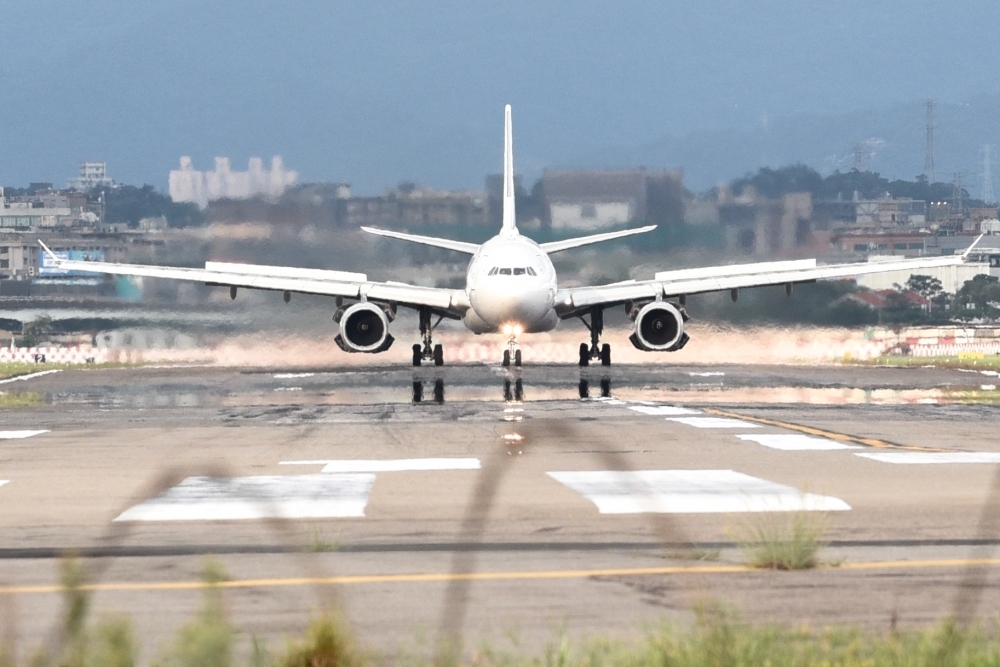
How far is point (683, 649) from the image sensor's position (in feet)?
25.0

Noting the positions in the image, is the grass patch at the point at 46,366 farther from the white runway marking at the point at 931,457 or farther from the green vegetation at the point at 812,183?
the white runway marking at the point at 931,457

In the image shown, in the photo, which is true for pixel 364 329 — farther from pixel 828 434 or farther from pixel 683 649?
pixel 683 649

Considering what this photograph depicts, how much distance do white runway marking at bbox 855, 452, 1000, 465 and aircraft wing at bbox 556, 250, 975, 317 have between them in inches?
1047

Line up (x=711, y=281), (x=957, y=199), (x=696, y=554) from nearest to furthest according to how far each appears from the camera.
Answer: (x=696, y=554)
(x=711, y=281)
(x=957, y=199)

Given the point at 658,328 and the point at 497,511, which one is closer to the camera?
the point at 497,511

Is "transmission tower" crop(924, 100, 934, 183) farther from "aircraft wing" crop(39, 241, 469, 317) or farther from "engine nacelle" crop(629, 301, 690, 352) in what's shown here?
"aircraft wing" crop(39, 241, 469, 317)

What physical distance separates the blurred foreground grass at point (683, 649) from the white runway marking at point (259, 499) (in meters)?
5.38

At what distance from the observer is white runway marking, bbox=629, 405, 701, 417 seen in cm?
2699

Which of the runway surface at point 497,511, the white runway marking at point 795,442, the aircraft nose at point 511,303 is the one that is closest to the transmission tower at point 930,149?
the aircraft nose at point 511,303

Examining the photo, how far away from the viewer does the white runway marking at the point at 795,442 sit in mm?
19859

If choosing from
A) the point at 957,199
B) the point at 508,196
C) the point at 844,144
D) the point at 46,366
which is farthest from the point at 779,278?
the point at 844,144

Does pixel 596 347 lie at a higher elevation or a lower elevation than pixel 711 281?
lower

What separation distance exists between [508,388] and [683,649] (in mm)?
28786

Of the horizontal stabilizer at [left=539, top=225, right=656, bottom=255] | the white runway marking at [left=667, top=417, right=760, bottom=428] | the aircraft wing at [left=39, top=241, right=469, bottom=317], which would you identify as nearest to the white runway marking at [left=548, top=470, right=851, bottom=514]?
the white runway marking at [left=667, top=417, right=760, bottom=428]
